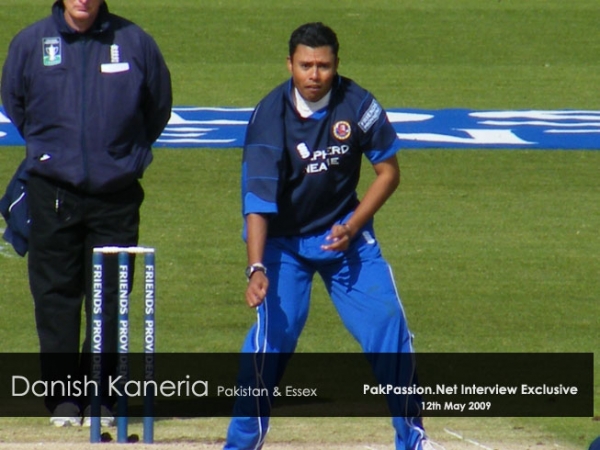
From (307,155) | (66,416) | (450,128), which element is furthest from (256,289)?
Result: (450,128)

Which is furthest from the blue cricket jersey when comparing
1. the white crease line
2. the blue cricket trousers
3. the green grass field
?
the green grass field

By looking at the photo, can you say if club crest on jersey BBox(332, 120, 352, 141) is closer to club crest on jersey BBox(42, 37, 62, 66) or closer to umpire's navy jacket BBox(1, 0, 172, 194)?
umpire's navy jacket BBox(1, 0, 172, 194)

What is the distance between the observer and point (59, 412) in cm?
650

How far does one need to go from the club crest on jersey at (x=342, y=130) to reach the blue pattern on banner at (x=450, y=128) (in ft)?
31.2

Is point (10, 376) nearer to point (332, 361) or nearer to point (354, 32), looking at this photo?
point (332, 361)

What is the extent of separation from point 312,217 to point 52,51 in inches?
60.2

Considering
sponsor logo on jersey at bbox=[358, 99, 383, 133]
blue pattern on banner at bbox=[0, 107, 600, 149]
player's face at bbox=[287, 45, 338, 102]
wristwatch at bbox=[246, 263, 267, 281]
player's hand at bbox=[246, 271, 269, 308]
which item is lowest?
blue pattern on banner at bbox=[0, 107, 600, 149]

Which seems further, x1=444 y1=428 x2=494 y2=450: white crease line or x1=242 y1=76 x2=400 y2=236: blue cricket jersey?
x1=444 y1=428 x2=494 y2=450: white crease line

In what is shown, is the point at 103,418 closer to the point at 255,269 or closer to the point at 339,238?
the point at 255,269

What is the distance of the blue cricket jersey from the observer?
5531 mm

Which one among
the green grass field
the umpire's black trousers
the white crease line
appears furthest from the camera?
the green grass field

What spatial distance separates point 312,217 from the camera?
5.65m

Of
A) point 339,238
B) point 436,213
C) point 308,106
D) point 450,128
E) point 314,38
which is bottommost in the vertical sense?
point 450,128

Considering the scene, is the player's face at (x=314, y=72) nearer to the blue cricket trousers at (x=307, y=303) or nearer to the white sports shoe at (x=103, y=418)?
the blue cricket trousers at (x=307, y=303)
